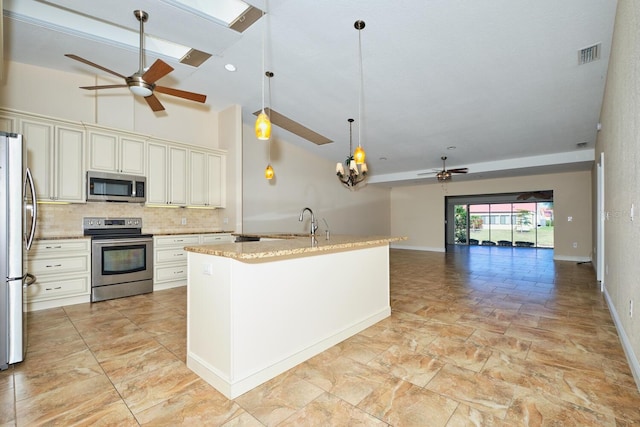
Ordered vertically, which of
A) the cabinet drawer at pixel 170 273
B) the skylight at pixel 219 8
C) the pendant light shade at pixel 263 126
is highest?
the skylight at pixel 219 8

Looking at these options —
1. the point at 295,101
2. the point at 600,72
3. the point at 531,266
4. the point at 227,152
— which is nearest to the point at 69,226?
the point at 227,152

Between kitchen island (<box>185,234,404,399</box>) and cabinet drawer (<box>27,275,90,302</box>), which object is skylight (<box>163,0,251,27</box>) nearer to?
kitchen island (<box>185,234,404,399</box>)

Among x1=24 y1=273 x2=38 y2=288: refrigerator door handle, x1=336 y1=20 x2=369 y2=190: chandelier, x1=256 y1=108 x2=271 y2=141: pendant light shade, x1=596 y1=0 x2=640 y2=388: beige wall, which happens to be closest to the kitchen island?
x1=256 y1=108 x2=271 y2=141: pendant light shade

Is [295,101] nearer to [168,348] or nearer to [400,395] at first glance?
[168,348]

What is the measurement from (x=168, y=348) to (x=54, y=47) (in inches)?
162

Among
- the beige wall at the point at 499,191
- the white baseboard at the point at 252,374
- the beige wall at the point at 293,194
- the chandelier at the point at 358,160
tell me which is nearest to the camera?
the white baseboard at the point at 252,374

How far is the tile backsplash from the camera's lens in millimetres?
4215

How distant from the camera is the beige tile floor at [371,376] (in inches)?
69.2

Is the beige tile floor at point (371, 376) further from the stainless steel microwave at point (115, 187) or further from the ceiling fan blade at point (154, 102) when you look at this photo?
the ceiling fan blade at point (154, 102)

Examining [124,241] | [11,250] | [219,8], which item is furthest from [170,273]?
[219,8]

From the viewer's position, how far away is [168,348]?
2.70 m

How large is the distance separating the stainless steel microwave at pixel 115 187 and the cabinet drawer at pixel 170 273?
1184 mm

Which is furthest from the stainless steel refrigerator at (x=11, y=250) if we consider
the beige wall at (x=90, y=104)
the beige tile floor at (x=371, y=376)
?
the beige wall at (x=90, y=104)

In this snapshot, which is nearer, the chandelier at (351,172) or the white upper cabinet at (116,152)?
the white upper cabinet at (116,152)
